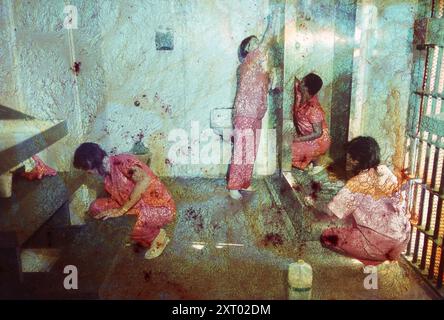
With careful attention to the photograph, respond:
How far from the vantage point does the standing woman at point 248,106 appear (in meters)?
4.21

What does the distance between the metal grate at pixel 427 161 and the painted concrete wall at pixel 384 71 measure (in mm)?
91

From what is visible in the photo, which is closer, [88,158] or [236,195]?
[88,158]

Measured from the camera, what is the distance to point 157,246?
10.4 feet

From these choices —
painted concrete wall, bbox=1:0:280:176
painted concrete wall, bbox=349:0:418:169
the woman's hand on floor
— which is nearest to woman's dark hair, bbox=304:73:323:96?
painted concrete wall, bbox=349:0:418:169

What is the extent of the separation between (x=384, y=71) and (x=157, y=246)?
2.50m

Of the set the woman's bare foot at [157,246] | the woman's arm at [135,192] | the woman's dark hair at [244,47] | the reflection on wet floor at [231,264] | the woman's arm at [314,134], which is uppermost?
the woman's dark hair at [244,47]

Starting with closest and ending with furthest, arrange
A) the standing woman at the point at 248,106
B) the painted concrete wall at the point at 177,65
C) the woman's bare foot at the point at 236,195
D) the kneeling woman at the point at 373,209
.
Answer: the kneeling woman at the point at 373,209, the painted concrete wall at the point at 177,65, the standing woman at the point at 248,106, the woman's bare foot at the point at 236,195

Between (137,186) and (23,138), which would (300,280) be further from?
(23,138)

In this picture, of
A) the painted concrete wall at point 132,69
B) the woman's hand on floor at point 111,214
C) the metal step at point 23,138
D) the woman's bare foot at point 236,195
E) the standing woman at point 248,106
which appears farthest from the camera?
the woman's bare foot at point 236,195

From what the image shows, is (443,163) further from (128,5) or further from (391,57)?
(128,5)

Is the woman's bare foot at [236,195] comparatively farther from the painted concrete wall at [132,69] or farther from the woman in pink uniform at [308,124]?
the woman in pink uniform at [308,124]

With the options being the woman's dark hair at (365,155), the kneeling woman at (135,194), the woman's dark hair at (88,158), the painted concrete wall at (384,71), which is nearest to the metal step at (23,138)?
the woman's dark hair at (88,158)

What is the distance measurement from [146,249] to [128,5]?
9.41 ft

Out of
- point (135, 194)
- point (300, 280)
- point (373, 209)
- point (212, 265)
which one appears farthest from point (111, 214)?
point (373, 209)
